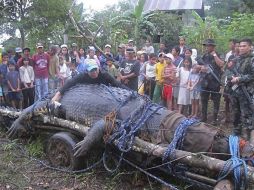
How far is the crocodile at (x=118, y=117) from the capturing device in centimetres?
482

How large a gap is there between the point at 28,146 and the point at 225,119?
4423 mm

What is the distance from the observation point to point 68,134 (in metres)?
5.75

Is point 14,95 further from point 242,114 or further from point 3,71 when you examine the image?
point 242,114

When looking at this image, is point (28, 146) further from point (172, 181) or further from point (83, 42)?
point (83, 42)

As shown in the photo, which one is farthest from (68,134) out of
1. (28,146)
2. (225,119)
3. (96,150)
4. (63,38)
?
(63,38)


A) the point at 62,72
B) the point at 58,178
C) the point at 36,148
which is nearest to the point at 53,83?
the point at 62,72

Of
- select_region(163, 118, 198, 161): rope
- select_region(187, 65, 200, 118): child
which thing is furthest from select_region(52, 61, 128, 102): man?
select_region(187, 65, 200, 118): child

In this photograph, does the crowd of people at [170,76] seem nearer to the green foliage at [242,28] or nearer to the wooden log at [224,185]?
the wooden log at [224,185]

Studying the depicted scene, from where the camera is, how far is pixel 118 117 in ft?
18.1

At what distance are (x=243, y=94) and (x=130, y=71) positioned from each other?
2882 millimetres

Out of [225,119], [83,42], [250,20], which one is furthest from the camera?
[83,42]

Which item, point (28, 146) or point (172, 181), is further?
point (28, 146)

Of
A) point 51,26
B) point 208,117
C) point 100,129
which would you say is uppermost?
point 51,26

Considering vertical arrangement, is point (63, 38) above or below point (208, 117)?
above
